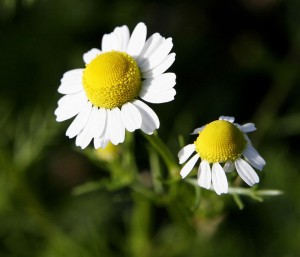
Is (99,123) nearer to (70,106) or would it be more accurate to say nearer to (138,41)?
(70,106)

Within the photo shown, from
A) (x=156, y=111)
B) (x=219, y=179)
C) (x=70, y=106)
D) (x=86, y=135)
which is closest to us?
(x=219, y=179)

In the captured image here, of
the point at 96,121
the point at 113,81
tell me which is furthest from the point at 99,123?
the point at 113,81

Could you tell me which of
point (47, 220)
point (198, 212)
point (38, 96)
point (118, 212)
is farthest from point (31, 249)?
point (198, 212)

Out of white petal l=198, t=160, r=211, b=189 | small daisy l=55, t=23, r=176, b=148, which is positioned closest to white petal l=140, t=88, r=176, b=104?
small daisy l=55, t=23, r=176, b=148

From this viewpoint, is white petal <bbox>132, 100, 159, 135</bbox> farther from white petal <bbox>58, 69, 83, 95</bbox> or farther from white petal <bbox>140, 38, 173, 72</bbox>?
white petal <bbox>58, 69, 83, 95</bbox>

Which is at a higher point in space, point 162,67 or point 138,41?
point 138,41
